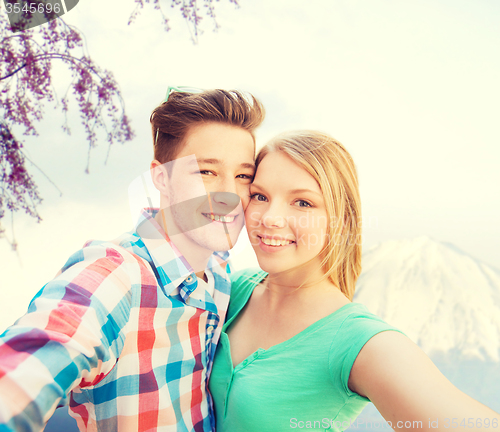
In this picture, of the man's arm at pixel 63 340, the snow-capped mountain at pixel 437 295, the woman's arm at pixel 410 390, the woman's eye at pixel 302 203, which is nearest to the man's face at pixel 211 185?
the woman's eye at pixel 302 203

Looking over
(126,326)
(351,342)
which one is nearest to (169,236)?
(126,326)

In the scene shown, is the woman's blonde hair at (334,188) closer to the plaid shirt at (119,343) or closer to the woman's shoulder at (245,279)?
the woman's shoulder at (245,279)

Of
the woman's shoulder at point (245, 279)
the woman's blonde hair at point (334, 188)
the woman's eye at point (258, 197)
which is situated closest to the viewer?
the woman's blonde hair at point (334, 188)

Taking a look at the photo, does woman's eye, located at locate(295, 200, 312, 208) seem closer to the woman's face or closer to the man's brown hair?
the woman's face

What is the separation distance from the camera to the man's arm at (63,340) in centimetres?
66

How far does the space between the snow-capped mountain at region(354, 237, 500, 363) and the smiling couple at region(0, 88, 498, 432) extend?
100 cm

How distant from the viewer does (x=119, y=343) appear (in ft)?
3.34

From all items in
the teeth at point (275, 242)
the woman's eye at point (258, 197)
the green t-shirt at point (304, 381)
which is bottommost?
the green t-shirt at point (304, 381)

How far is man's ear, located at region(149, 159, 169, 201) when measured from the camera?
1.58 meters

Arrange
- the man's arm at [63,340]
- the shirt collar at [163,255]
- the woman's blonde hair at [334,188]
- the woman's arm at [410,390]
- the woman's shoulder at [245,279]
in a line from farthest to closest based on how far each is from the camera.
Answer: the woman's shoulder at [245,279] → the woman's blonde hair at [334,188] → the shirt collar at [163,255] → the woman's arm at [410,390] → the man's arm at [63,340]

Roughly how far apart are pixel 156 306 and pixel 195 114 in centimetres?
84

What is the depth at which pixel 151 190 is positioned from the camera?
1639mm

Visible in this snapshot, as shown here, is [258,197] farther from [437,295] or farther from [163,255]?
[437,295]

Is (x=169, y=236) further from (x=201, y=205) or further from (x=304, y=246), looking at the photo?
(x=304, y=246)
